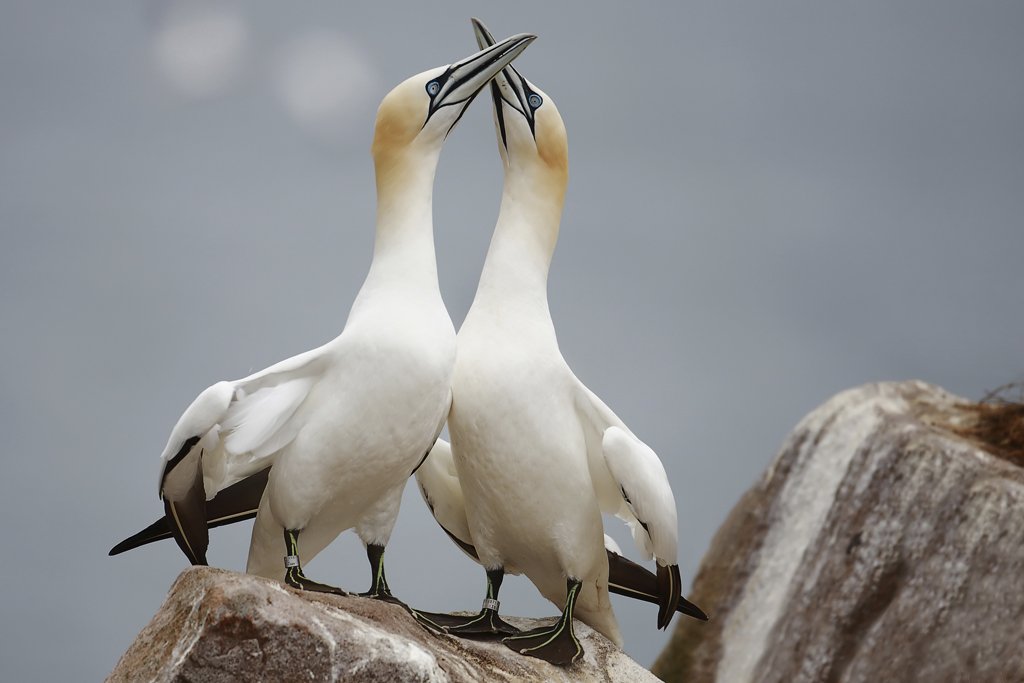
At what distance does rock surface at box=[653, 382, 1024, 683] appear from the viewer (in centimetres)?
746

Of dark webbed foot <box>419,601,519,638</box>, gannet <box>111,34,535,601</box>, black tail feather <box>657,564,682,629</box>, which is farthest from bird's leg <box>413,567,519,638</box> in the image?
black tail feather <box>657,564,682,629</box>

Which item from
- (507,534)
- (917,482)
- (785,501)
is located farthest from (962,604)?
(507,534)

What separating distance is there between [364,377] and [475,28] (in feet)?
5.72

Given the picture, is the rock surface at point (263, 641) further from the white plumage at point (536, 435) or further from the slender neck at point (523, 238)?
the slender neck at point (523, 238)

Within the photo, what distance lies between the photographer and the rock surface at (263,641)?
3.66m

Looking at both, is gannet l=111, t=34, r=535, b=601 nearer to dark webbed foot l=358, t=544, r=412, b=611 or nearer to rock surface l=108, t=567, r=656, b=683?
dark webbed foot l=358, t=544, r=412, b=611

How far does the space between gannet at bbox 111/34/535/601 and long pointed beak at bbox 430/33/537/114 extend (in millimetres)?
33

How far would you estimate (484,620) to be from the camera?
5188 millimetres

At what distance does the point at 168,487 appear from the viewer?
4668 mm

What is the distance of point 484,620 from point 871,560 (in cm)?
403

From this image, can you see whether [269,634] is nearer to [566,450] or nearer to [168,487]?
[168,487]

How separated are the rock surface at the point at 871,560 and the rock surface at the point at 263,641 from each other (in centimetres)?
429

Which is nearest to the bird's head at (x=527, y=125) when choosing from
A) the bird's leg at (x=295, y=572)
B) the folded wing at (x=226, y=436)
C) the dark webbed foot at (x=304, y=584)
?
the folded wing at (x=226, y=436)

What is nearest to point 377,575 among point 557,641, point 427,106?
point 557,641
